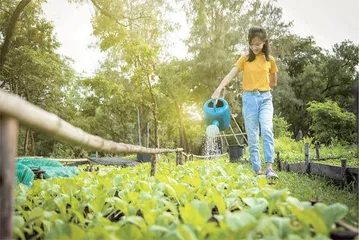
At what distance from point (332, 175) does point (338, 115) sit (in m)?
15.7

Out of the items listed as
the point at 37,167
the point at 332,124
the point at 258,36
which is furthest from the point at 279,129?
the point at 37,167

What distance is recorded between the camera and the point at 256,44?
152 inches

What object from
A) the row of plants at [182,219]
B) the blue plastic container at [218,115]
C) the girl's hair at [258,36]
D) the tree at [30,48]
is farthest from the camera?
the tree at [30,48]

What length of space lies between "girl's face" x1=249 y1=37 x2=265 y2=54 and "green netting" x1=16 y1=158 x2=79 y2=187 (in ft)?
9.47

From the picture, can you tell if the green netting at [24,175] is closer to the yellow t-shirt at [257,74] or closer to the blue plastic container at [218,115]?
the yellow t-shirt at [257,74]

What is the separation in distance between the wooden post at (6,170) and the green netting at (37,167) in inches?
109

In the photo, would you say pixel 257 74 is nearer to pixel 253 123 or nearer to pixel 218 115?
pixel 253 123

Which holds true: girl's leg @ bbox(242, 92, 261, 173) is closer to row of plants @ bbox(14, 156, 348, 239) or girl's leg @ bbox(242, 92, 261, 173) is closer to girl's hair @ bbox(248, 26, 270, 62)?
girl's hair @ bbox(248, 26, 270, 62)

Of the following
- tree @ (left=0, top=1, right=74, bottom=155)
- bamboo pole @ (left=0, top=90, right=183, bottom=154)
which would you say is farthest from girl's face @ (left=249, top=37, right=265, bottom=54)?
tree @ (left=0, top=1, right=74, bottom=155)

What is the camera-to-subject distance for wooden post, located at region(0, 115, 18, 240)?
761 millimetres

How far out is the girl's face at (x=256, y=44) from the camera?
12.5 feet

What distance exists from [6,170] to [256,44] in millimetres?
3507

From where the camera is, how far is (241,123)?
29469 millimetres

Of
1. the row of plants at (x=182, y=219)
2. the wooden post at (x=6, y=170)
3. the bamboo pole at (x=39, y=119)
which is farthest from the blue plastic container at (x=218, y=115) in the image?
the wooden post at (x=6, y=170)
